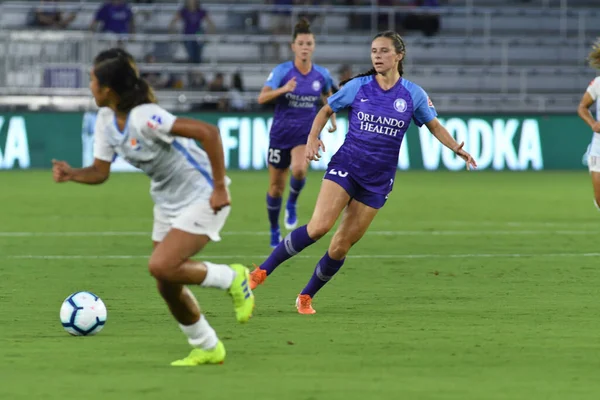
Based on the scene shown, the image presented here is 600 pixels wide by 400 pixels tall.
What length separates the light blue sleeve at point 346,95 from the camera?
9.28 metres

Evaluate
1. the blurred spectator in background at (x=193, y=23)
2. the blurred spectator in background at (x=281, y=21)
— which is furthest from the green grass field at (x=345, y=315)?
the blurred spectator in background at (x=281, y=21)

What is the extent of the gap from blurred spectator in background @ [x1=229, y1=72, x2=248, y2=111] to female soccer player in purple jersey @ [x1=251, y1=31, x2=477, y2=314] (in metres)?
18.3

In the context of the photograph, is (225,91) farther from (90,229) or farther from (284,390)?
(284,390)

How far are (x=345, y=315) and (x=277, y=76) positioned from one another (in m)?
5.21

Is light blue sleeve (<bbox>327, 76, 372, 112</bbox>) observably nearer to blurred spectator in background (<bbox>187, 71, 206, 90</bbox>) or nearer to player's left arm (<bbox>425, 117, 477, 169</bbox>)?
player's left arm (<bbox>425, 117, 477, 169</bbox>)

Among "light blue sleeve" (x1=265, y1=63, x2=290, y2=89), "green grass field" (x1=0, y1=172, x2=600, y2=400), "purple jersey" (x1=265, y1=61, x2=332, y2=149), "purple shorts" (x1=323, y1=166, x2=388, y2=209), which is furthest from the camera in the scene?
"purple jersey" (x1=265, y1=61, x2=332, y2=149)

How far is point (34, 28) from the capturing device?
28219 mm

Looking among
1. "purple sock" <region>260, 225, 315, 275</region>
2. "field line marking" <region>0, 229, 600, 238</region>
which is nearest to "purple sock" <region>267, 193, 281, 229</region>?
"field line marking" <region>0, 229, 600, 238</region>

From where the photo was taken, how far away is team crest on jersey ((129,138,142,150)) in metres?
6.70

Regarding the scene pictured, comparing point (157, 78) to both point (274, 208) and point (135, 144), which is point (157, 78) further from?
point (135, 144)

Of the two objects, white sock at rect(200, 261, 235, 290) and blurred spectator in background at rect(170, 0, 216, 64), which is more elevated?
blurred spectator in background at rect(170, 0, 216, 64)

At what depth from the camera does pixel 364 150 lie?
9.20 m

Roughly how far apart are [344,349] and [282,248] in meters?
2.18

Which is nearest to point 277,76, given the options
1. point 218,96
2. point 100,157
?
point 100,157
